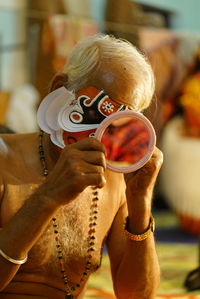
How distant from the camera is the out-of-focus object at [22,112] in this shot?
3.49 m

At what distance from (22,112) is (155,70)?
83 cm

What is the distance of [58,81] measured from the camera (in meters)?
1.40

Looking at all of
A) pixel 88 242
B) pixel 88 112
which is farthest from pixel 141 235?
pixel 88 112

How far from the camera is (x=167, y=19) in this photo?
16.4ft

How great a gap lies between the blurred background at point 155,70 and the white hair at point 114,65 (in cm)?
170

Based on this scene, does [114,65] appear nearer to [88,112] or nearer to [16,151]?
[88,112]

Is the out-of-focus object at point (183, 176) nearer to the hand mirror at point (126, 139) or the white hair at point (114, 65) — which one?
the hand mirror at point (126, 139)

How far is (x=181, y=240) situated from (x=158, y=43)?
1.39m

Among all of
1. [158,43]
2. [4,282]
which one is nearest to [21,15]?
[158,43]

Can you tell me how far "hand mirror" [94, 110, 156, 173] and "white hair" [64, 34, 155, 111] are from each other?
7cm

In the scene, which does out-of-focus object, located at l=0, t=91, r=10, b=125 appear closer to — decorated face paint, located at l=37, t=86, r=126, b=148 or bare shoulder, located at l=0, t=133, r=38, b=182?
bare shoulder, located at l=0, t=133, r=38, b=182

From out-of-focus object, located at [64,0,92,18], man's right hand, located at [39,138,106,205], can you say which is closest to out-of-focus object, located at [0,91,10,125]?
out-of-focus object, located at [64,0,92,18]

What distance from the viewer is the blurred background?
11.5 feet

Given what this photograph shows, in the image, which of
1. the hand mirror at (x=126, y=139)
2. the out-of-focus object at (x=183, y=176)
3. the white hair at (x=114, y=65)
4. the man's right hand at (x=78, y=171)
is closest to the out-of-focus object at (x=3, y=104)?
the out-of-focus object at (x=183, y=176)
